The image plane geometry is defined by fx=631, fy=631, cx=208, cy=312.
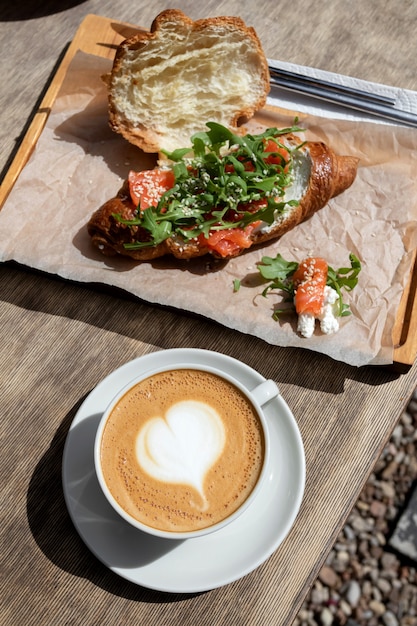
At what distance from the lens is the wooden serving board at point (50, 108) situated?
65.6 inches

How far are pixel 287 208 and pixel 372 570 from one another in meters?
1.50

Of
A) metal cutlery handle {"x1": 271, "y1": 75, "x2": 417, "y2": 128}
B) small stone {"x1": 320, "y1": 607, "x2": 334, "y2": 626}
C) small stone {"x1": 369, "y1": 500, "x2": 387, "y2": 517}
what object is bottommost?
small stone {"x1": 320, "y1": 607, "x2": 334, "y2": 626}

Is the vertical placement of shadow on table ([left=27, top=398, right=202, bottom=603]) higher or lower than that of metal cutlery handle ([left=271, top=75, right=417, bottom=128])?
lower

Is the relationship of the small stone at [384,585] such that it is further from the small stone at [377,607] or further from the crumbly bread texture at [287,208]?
the crumbly bread texture at [287,208]

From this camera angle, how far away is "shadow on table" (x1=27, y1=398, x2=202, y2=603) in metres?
1.41

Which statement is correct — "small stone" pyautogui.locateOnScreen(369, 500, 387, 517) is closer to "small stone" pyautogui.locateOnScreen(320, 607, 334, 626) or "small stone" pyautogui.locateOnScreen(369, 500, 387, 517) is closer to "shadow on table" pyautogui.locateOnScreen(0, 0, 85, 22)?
"small stone" pyautogui.locateOnScreen(320, 607, 334, 626)

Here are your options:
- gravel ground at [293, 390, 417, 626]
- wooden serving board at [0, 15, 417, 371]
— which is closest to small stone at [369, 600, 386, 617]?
gravel ground at [293, 390, 417, 626]

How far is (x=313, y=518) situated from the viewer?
5.03 ft

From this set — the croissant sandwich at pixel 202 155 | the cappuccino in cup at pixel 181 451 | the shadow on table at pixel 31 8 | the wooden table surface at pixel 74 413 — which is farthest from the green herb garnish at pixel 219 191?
the shadow on table at pixel 31 8

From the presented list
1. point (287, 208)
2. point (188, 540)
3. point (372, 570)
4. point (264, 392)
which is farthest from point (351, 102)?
point (372, 570)

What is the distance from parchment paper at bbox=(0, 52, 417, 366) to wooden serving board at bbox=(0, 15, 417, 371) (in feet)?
0.09

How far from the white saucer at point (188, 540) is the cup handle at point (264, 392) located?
Answer: 6 centimetres

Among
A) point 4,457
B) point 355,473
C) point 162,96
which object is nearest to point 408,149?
point 162,96

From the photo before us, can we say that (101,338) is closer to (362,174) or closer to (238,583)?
(238,583)
